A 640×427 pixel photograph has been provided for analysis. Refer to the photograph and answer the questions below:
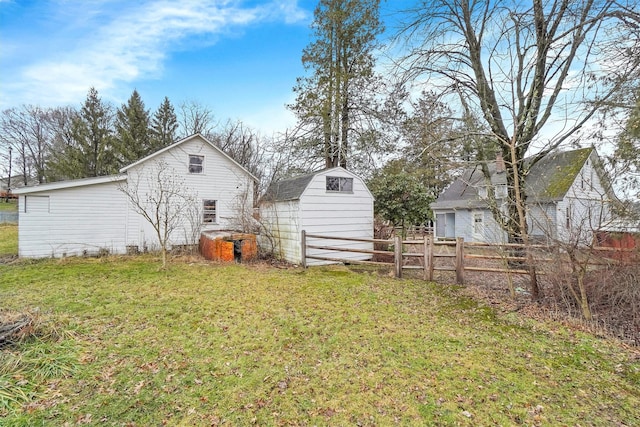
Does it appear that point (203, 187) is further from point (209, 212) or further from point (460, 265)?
point (460, 265)

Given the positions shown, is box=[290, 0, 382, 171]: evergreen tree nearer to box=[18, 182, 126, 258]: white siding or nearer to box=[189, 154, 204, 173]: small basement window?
box=[189, 154, 204, 173]: small basement window

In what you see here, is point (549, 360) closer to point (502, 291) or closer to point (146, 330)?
point (502, 291)

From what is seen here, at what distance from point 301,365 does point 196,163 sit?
1187 centimetres

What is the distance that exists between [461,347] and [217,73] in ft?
47.0

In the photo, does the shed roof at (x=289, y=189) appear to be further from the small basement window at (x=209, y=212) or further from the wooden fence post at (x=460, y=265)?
the wooden fence post at (x=460, y=265)

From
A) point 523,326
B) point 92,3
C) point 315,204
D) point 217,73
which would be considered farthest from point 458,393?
point 217,73

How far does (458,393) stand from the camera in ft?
10.2

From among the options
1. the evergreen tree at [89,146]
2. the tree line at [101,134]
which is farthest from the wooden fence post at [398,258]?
the evergreen tree at [89,146]

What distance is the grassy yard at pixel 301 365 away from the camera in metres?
2.84

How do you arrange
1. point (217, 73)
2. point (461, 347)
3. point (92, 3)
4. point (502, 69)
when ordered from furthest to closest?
point (217, 73) < point (92, 3) < point (502, 69) < point (461, 347)

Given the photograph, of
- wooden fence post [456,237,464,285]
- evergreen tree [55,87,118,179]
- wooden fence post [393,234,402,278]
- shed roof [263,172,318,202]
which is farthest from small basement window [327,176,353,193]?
evergreen tree [55,87,118,179]

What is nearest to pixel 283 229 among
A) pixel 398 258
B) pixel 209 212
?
pixel 209 212

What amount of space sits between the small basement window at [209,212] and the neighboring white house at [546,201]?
10.6m

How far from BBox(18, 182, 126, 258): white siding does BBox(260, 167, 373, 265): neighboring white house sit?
6.16 meters
